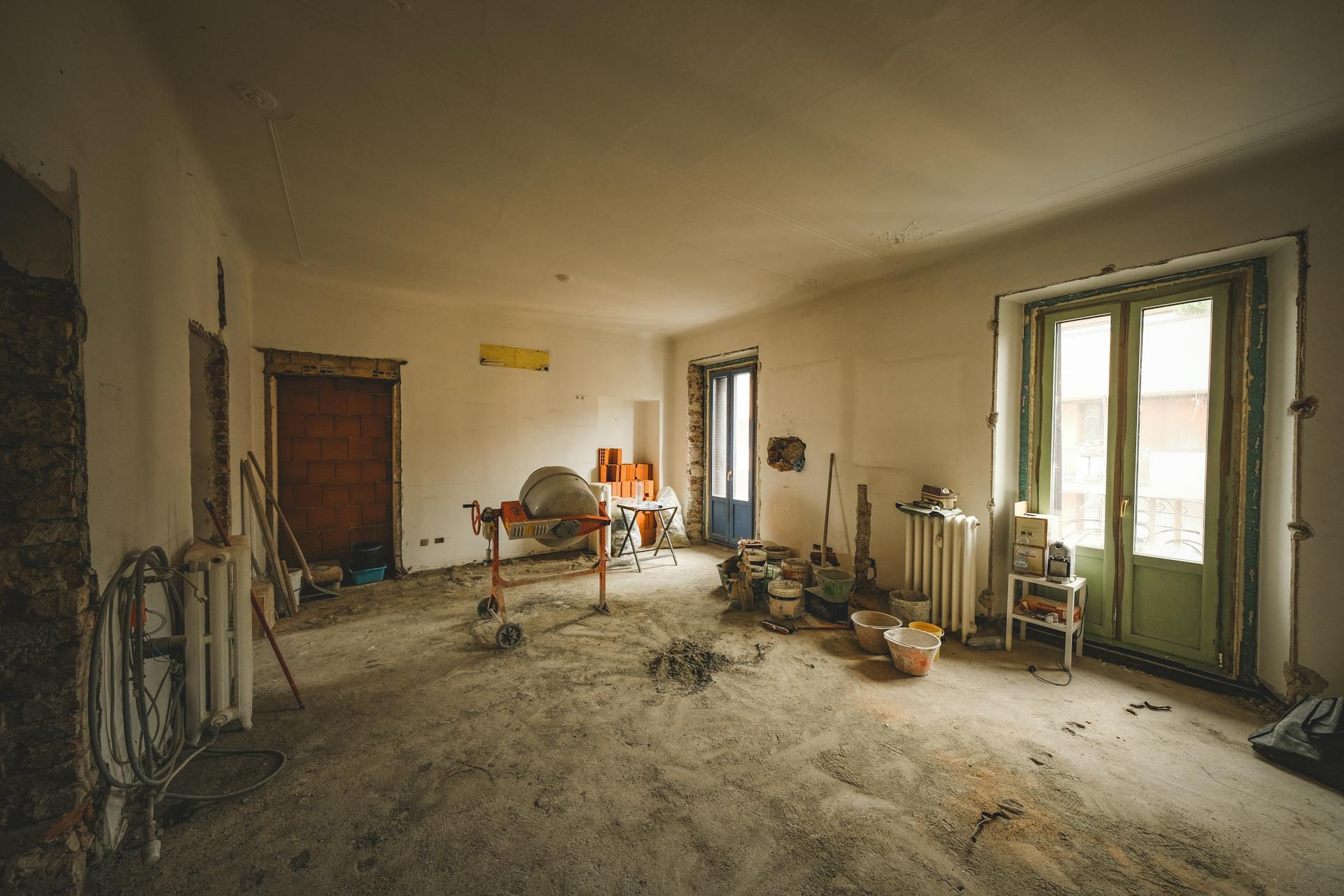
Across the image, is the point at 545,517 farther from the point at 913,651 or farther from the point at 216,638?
the point at 913,651

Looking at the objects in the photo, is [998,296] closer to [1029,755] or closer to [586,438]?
[1029,755]

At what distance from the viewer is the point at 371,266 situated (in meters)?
4.23

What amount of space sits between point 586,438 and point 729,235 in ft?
11.4

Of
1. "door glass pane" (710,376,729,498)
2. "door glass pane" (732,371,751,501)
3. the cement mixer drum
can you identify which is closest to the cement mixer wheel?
the cement mixer drum

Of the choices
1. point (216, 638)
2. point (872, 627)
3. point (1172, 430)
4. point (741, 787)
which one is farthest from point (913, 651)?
point (216, 638)

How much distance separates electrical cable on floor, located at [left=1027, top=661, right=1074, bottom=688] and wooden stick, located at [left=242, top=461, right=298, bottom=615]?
5.43 m

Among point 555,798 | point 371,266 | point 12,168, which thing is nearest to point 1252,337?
point 555,798

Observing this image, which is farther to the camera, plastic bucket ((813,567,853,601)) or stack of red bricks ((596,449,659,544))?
stack of red bricks ((596,449,659,544))

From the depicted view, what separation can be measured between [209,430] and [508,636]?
2463mm

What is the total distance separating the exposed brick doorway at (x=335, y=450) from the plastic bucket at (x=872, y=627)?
176 inches

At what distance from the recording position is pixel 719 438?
6539 mm

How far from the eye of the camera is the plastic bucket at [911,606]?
356 cm

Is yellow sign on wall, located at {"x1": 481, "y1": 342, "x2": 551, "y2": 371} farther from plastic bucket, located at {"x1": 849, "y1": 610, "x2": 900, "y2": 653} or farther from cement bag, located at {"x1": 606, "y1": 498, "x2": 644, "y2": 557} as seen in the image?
plastic bucket, located at {"x1": 849, "y1": 610, "x2": 900, "y2": 653}

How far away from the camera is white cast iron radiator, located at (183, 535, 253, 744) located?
76.8 inches
